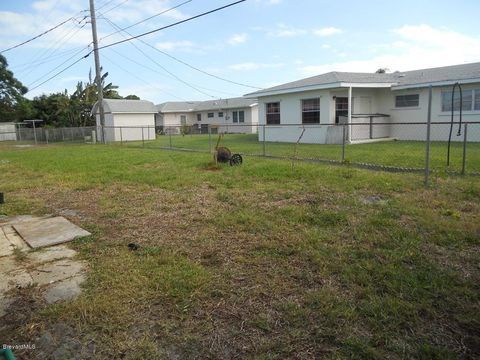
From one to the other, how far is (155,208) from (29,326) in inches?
143

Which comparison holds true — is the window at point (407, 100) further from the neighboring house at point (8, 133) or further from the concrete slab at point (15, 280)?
the neighboring house at point (8, 133)

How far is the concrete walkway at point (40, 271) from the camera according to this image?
3.54 m

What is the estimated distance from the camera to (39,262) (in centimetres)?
430

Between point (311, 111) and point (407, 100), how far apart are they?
4.89 m

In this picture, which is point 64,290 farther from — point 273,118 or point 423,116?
point 273,118

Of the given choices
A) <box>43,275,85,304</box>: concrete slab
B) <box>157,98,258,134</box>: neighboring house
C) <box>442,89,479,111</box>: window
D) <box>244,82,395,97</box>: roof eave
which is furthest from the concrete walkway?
<box>157,98,258,134</box>: neighboring house

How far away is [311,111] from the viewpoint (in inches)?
795

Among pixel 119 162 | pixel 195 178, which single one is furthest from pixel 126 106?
pixel 195 178

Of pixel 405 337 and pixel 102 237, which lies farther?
pixel 102 237

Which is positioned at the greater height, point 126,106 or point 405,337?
point 126,106

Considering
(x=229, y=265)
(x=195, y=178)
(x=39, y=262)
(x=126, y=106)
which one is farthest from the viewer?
(x=126, y=106)

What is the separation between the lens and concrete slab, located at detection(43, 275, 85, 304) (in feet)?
11.3

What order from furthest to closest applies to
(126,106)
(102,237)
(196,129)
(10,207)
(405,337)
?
(196,129) → (126,106) → (10,207) → (102,237) → (405,337)

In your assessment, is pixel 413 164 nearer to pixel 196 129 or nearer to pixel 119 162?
pixel 119 162
